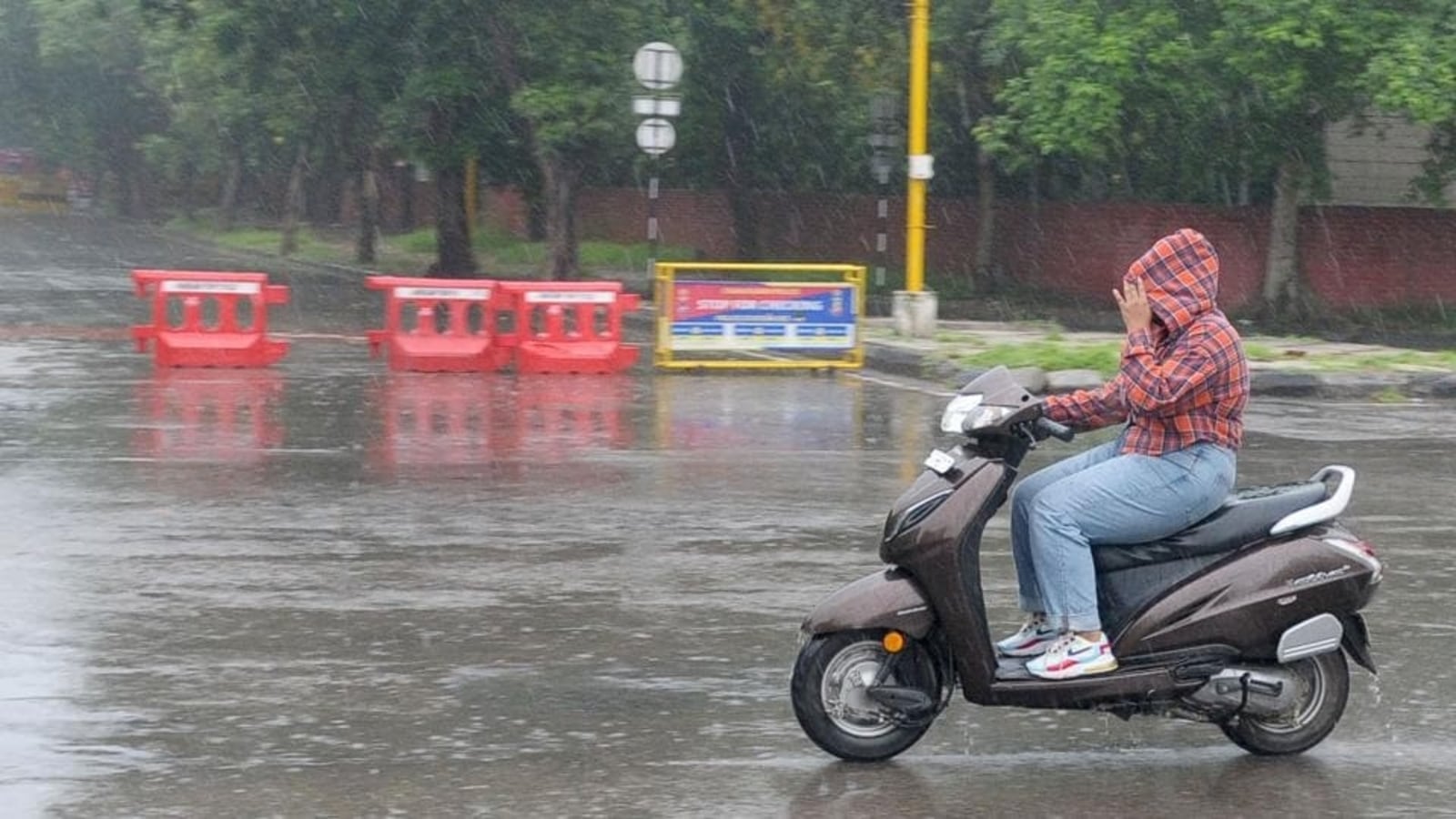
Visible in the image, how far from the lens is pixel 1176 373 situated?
6590 millimetres

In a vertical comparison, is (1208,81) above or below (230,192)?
above

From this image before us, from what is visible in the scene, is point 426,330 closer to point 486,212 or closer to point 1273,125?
point 1273,125

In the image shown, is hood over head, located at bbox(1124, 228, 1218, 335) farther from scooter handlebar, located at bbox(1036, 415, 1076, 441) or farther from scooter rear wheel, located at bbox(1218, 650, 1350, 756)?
scooter rear wheel, located at bbox(1218, 650, 1350, 756)

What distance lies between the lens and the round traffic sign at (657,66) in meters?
30.3

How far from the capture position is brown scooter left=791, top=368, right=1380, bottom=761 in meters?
6.46

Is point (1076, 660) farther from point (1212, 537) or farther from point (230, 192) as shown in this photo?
point (230, 192)

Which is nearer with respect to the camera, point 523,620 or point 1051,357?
point 523,620

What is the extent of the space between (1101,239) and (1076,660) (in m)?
31.7

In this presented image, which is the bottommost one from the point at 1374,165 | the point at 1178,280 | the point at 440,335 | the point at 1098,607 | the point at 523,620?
the point at 523,620

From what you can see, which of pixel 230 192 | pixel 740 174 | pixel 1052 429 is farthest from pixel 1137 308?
pixel 230 192

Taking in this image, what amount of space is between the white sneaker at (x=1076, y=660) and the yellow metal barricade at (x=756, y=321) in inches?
587

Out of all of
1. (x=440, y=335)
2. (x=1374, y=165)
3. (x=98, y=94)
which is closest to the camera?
(x=440, y=335)

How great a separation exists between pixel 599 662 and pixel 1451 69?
21853 millimetres

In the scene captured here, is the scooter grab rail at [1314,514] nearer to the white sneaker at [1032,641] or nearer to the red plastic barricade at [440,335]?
the white sneaker at [1032,641]
